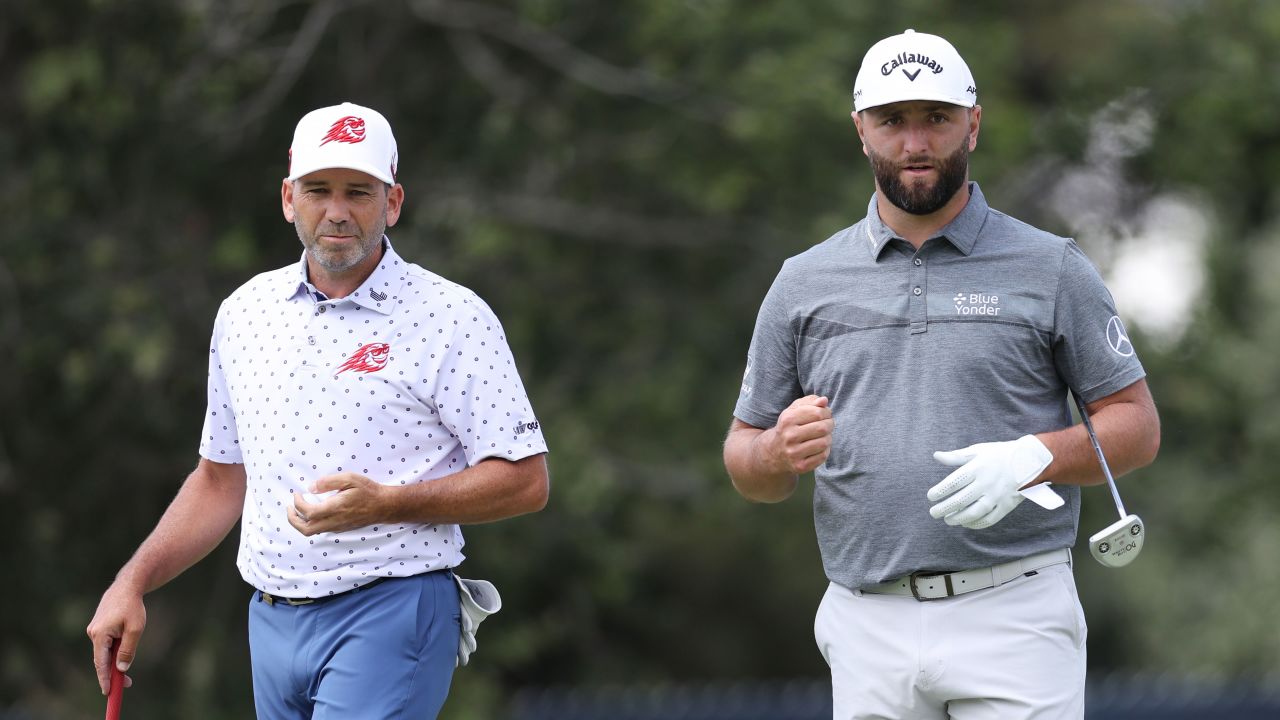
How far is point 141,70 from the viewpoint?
12.8 meters

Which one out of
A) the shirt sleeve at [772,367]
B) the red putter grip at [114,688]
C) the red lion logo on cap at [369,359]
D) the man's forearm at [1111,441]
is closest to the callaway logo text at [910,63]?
the shirt sleeve at [772,367]

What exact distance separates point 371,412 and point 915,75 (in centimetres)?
154

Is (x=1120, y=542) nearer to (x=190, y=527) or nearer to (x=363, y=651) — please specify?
(x=363, y=651)

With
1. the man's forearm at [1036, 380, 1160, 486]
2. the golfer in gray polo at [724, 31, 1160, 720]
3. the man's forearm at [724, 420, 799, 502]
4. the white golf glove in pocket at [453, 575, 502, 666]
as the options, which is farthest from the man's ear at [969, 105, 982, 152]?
the white golf glove in pocket at [453, 575, 502, 666]

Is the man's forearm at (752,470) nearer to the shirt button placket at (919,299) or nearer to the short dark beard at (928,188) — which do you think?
the shirt button placket at (919,299)

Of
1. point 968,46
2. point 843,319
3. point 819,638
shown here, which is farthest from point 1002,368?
point 968,46

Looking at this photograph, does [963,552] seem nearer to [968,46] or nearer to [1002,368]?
[1002,368]

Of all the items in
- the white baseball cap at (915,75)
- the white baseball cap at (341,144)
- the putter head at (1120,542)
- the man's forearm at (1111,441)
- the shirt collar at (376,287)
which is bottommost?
the putter head at (1120,542)

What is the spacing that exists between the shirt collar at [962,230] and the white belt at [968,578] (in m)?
0.76

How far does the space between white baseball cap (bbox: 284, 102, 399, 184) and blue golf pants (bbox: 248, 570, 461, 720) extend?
1026 millimetres

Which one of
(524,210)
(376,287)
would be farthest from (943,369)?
(524,210)

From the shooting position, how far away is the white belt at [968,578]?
4230 millimetres

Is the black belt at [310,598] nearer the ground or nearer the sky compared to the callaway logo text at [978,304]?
nearer the ground

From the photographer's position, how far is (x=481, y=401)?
4328 millimetres
